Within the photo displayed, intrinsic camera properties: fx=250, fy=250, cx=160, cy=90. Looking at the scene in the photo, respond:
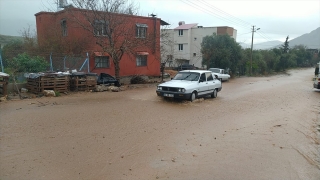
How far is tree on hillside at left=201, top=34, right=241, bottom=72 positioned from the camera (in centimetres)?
2988

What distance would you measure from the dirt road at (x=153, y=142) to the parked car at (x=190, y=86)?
0.90m

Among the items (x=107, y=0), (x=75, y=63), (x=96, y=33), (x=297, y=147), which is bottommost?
(x=297, y=147)

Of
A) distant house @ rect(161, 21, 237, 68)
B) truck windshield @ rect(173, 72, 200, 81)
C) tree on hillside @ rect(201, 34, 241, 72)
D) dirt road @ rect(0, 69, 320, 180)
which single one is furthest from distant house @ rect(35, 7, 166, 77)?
distant house @ rect(161, 21, 237, 68)

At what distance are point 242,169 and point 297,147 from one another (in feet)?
8.07

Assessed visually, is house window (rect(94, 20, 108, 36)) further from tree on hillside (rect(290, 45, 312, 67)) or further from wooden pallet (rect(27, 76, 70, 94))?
tree on hillside (rect(290, 45, 312, 67))

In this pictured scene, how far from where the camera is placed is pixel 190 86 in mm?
11656

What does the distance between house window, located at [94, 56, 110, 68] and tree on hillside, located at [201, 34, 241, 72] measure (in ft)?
45.7

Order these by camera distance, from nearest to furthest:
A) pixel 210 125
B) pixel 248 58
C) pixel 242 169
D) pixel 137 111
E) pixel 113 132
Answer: pixel 242 169, pixel 113 132, pixel 210 125, pixel 137 111, pixel 248 58

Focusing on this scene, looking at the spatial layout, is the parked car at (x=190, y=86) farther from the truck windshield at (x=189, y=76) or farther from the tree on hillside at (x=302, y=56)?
the tree on hillside at (x=302, y=56)

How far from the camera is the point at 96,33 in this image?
688 inches

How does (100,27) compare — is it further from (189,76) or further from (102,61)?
(189,76)

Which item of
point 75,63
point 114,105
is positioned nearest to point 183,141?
point 114,105

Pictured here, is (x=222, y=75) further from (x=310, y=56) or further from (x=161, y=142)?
(x=310, y=56)

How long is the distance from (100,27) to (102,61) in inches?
159
